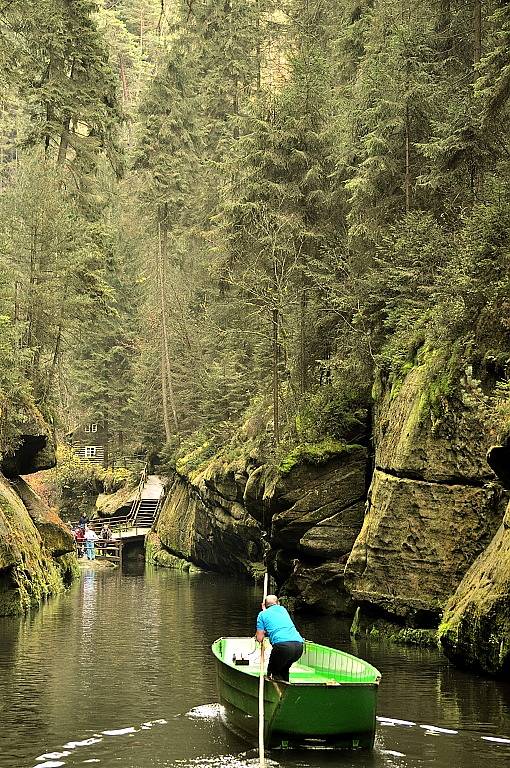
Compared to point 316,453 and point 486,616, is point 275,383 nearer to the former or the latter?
point 316,453

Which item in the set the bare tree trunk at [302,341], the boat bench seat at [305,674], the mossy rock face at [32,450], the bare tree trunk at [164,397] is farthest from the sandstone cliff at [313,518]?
the bare tree trunk at [164,397]

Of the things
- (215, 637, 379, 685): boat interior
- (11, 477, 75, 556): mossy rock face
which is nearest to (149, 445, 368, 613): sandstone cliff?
(11, 477, 75, 556): mossy rock face

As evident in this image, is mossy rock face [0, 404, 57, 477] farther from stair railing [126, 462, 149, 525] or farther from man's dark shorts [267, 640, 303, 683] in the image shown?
man's dark shorts [267, 640, 303, 683]

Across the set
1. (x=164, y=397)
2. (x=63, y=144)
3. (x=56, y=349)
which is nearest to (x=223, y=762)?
(x=56, y=349)

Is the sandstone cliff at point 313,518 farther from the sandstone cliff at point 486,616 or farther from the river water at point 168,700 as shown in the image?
the sandstone cliff at point 486,616

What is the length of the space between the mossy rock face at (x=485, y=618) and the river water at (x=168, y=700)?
366 mm

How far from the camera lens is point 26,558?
29609 millimetres

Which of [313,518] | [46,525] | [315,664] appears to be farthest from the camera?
[46,525]

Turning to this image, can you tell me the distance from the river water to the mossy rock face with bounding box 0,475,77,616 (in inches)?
54.6

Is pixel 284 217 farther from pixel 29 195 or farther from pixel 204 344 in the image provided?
pixel 204 344

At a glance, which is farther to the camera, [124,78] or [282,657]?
[124,78]

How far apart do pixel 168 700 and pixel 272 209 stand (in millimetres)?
20406

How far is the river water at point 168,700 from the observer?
11.9 meters

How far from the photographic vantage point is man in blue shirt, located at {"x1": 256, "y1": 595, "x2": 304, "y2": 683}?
13062mm
